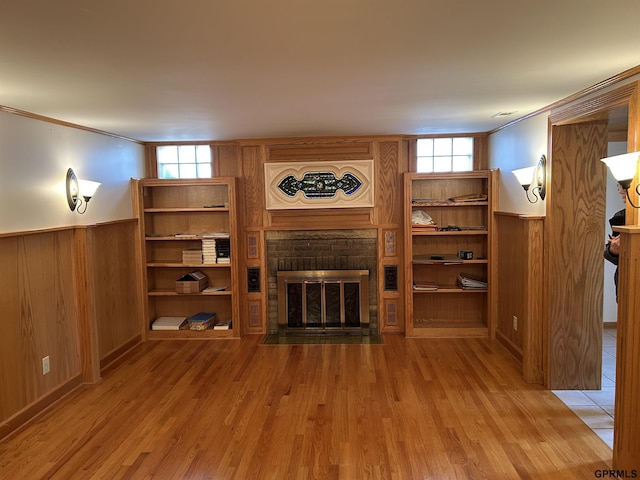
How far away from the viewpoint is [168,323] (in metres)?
5.35

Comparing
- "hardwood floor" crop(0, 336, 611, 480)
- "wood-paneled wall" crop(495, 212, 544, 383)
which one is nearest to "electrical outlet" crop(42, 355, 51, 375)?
"hardwood floor" crop(0, 336, 611, 480)

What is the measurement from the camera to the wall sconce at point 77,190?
3.83 m

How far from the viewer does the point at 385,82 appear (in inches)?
106

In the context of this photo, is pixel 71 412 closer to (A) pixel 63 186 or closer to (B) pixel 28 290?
(B) pixel 28 290

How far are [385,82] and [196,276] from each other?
11.4ft

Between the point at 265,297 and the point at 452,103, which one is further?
the point at 265,297

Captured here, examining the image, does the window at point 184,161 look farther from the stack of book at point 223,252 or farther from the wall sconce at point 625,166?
the wall sconce at point 625,166

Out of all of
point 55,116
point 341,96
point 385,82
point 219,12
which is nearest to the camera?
point 219,12

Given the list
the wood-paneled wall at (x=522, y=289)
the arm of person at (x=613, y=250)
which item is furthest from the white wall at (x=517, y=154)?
the arm of person at (x=613, y=250)

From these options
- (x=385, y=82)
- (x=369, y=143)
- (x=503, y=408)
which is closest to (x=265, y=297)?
(x=369, y=143)

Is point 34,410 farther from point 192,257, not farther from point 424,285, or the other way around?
point 424,285

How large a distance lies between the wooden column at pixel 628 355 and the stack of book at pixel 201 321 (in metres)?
4.07

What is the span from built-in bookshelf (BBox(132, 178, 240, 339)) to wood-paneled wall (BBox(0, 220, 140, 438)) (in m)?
0.50

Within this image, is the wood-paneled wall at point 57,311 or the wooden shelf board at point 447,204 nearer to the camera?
the wood-paneled wall at point 57,311
